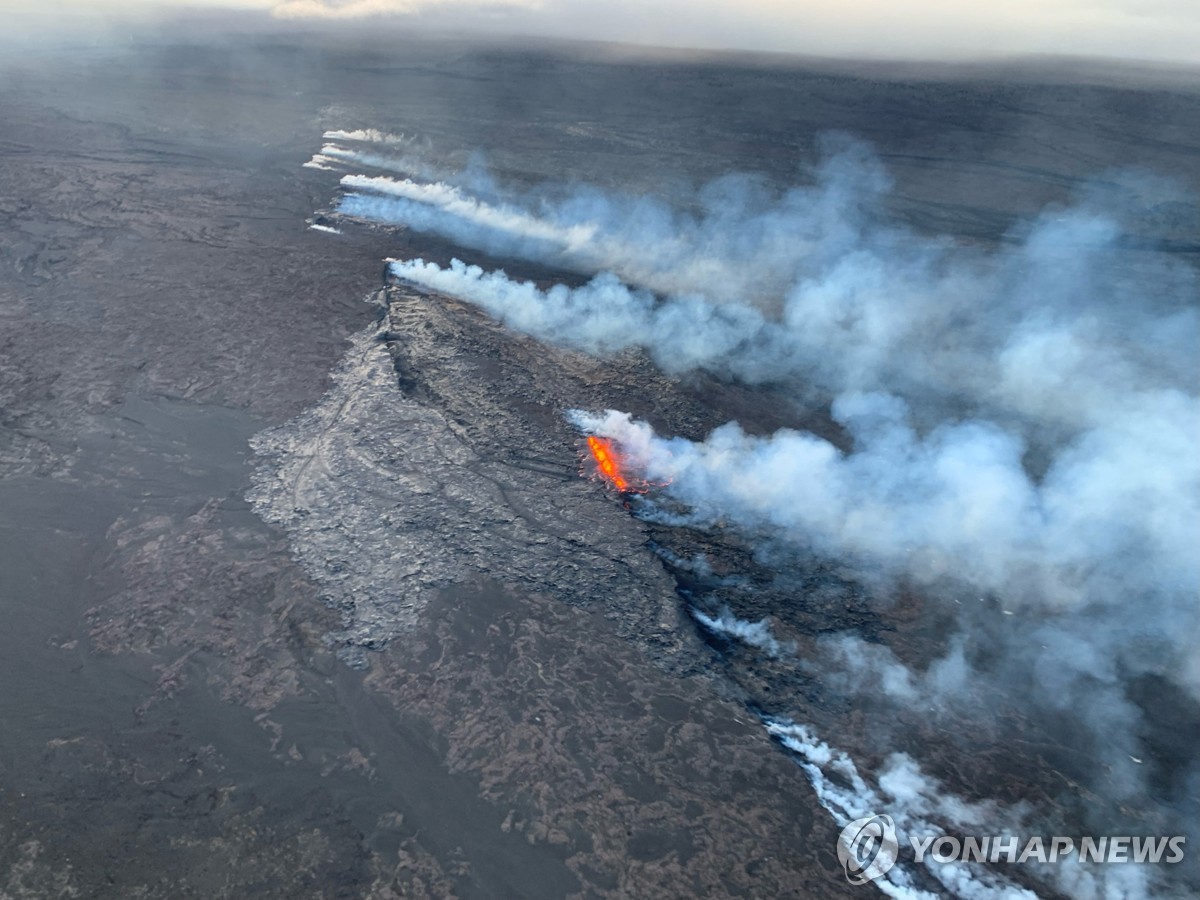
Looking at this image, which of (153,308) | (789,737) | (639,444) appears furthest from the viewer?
(153,308)

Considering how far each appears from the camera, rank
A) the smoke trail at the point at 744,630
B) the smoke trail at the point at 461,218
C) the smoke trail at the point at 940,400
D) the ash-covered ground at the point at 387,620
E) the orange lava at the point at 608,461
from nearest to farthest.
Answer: the ash-covered ground at the point at 387,620 → the smoke trail at the point at 744,630 → the smoke trail at the point at 940,400 → the orange lava at the point at 608,461 → the smoke trail at the point at 461,218

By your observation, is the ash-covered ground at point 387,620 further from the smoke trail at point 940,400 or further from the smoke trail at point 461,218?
the smoke trail at point 461,218

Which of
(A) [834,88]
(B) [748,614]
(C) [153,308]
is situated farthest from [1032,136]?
(C) [153,308]

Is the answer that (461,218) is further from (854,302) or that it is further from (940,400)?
(940,400)

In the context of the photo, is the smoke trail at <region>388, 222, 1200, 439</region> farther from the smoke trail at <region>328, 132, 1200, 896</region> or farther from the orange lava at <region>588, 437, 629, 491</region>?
the orange lava at <region>588, 437, 629, 491</region>

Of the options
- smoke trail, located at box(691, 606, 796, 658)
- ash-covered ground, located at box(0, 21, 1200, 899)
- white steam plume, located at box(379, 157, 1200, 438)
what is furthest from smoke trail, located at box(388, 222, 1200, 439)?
smoke trail, located at box(691, 606, 796, 658)

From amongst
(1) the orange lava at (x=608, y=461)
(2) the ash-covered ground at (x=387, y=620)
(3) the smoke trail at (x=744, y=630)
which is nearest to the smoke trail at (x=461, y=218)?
(2) the ash-covered ground at (x=387, y=620)

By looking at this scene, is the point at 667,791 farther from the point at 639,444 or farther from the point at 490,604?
the point at 639,444
